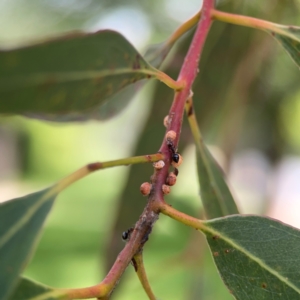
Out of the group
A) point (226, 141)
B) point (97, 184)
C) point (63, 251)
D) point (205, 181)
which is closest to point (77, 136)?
point (97, 184)

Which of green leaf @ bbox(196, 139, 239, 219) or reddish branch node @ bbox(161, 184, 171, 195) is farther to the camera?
green leaf @ bbox(196, 139, 239, 219)

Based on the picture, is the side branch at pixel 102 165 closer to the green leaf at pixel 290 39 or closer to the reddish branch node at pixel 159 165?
the reddish branch node at pixel 159 165

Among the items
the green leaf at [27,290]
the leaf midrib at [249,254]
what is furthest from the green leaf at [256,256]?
the green leaf at [27,290]

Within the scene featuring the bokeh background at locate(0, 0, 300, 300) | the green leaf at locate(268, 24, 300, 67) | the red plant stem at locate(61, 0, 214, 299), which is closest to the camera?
the red plant stem at locate(61, 0, 214, 299)

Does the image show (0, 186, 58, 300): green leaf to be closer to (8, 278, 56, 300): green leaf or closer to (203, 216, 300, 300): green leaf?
(8, 278, 56, 300): green leaf

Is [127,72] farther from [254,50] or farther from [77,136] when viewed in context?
[77,136]

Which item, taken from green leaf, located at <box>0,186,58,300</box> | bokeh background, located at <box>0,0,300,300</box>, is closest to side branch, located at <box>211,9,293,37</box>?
bokeh background, located at <box>0,0,300,300</box>
